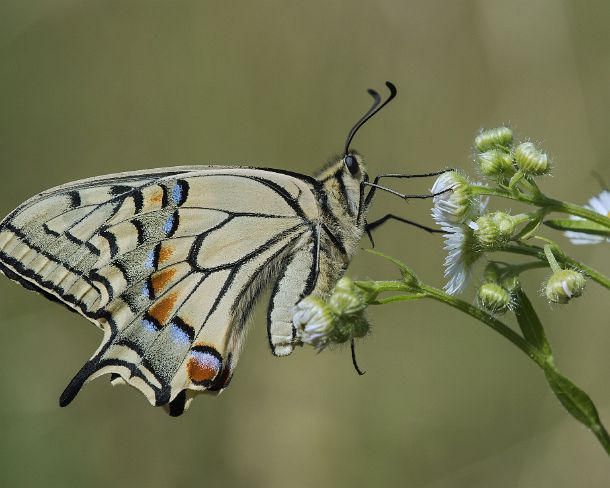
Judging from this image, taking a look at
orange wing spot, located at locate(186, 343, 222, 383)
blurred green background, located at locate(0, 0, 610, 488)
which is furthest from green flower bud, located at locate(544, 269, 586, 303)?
blurred green background, located at locate(0, 0, 610, 488)

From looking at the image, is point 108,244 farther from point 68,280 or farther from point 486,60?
point 486,60

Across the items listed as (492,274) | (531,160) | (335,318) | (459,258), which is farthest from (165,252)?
(531,160)

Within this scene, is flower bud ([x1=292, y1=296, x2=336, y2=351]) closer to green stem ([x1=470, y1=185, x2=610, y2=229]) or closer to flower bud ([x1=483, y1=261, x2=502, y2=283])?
flower bud ([x1=483, y1=261, x2=502, y2=283])

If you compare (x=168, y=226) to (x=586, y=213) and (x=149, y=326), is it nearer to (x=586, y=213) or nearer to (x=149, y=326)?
(x=149, y=326)

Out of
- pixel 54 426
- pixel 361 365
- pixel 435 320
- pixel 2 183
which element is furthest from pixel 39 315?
pixel 435 320

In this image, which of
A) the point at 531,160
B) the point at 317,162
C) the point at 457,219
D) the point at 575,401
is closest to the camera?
the point at 575,401

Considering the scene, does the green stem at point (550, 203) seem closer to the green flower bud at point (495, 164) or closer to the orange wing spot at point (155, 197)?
the green flower bud at point (495, 164)

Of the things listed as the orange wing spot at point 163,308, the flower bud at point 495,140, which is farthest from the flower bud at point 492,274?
the orange wing spot at point 163,308
